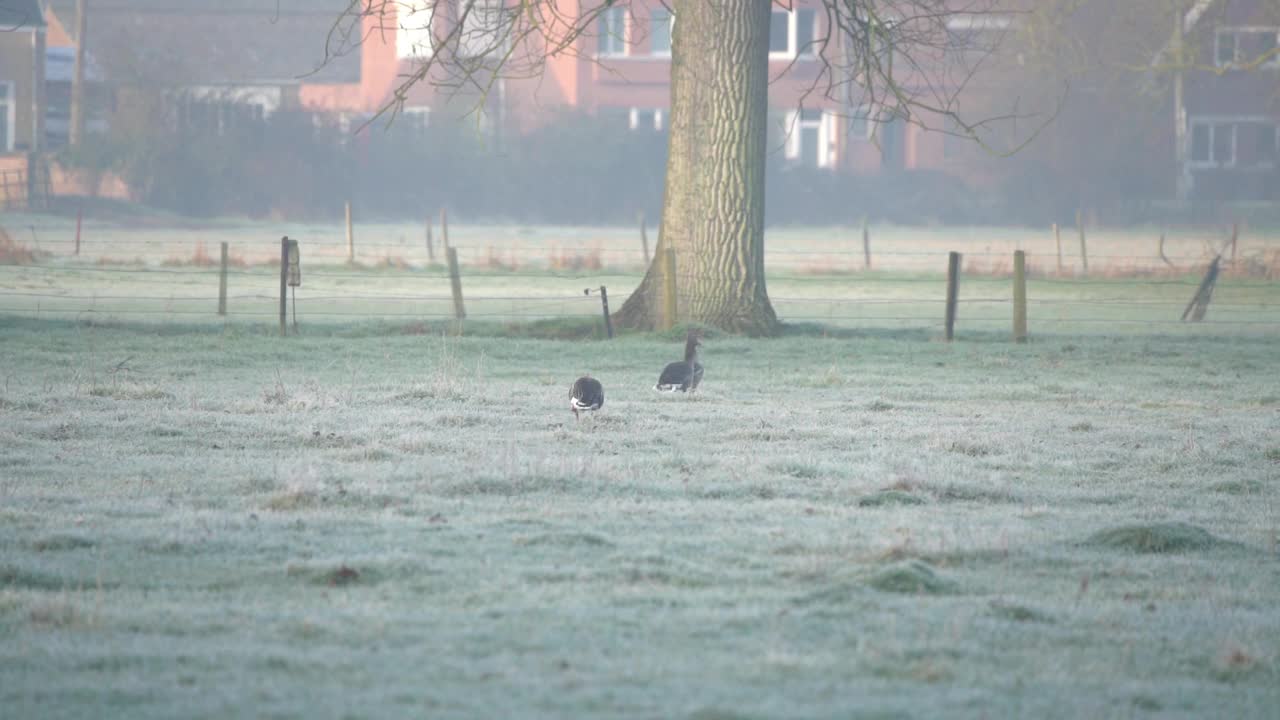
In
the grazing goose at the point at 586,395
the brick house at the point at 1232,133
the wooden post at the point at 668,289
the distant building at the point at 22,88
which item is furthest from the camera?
the brick house at the point at 1232,133

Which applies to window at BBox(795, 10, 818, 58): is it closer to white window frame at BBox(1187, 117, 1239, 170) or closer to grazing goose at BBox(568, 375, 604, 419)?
white window frame at BBox(1187, 117, 1239, 170)

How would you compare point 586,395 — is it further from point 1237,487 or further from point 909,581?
point 909,581

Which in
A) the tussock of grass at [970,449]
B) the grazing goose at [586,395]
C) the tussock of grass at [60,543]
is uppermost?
the grazing goose at [586,395]

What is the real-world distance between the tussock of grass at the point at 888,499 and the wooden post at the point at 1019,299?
10.4 meters

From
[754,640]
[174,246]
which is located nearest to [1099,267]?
[174,246]

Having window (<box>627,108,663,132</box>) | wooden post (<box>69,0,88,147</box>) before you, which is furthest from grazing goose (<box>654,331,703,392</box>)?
window (<box>627,108,663,132</box>)

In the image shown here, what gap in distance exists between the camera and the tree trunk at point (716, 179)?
1992 centimetres

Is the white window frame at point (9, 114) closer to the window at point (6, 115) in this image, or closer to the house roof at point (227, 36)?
the window at point (6, 115)

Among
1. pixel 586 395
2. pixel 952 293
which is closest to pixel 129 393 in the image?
pixel 586 395

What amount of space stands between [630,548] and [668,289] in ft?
39.5

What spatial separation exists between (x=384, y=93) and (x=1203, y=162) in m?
30.6

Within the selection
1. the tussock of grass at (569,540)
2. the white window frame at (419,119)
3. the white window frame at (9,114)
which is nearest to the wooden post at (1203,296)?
the tussock of grass at (569,540)

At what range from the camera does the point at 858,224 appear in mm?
53219

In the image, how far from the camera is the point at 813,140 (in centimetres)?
6053
